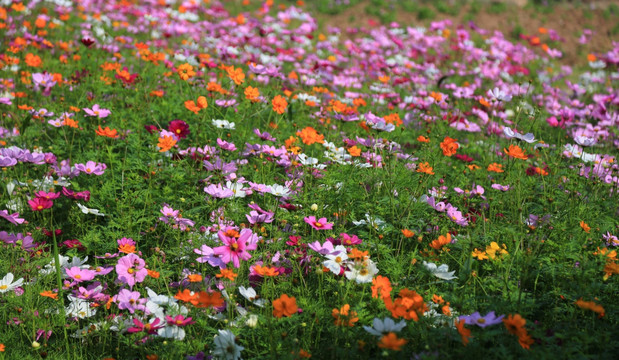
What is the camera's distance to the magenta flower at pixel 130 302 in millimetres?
1913

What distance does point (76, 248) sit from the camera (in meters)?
2.37

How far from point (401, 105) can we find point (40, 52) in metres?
3.45

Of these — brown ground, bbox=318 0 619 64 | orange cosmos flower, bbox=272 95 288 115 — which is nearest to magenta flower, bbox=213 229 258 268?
orange cosmos flower, bbox=272 95 288 115

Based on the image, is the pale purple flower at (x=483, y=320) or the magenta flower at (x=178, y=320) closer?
the pale purple flower at (x=483, y=320)

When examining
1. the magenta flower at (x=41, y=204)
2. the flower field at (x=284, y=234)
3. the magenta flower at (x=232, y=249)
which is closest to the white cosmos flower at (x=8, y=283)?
the flower field at (x=284, y=234)

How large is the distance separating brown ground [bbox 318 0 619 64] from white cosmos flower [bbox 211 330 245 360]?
779 cm

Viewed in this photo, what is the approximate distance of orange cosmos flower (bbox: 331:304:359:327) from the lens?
5.81ft

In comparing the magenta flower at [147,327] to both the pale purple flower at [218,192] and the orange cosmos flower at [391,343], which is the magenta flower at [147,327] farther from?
the orange cosmos flower at [391,343]

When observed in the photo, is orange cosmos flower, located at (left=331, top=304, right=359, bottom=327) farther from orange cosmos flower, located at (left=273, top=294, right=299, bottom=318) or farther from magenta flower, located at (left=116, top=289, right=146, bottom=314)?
magenta flower, located at (left=116, top=289, right=146, bottom=314)

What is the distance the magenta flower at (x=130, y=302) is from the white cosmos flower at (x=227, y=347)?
1.15ft

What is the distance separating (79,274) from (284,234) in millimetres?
903

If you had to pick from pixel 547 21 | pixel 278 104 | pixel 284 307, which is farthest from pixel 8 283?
pixel 547 21

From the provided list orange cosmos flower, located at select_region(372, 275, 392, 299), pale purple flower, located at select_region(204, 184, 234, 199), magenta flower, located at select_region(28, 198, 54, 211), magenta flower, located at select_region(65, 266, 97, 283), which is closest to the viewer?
orange cosmos flower, located at select_region(372, 275, 392, 299)

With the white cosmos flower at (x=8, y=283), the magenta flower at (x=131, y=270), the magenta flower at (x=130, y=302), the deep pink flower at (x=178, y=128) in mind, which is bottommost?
the white cosmos flower at (x=8, y=283)
